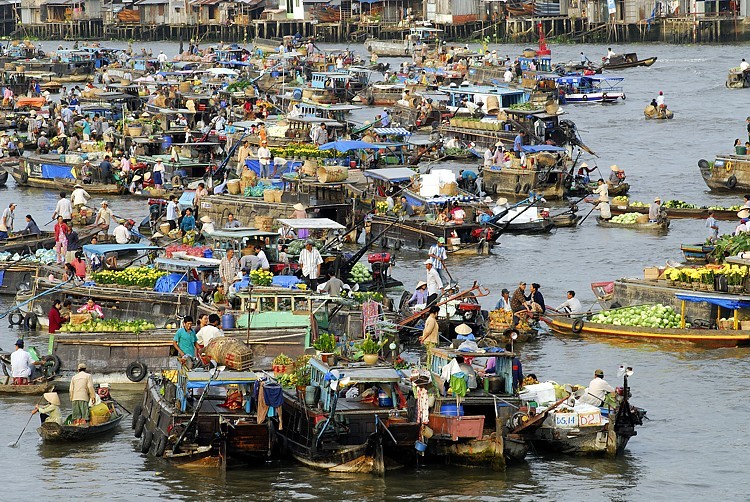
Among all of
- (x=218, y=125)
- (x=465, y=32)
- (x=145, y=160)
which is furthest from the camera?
(x=465, y=32)

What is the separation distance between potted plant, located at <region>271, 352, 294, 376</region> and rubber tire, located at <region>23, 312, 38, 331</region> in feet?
32.2

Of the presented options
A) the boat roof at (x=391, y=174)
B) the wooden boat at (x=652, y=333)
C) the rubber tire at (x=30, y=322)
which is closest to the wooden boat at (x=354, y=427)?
the wooden boat at (x=652, y=333)

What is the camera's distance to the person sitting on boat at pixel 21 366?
2578 centimetres

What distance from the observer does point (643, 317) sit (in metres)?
30.2

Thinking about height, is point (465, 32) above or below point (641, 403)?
above

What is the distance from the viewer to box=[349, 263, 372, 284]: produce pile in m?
32.2

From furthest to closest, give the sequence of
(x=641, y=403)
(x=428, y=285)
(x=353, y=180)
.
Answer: (x=353, y=180) → (x=428, y=285) → (x=641, y=403)

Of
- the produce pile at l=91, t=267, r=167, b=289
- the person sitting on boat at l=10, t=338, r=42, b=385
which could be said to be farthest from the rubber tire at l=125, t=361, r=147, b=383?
the produce pile at l=91, t=267, r=167, b=289

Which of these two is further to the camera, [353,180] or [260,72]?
[260,72]

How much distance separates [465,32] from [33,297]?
3746 inches

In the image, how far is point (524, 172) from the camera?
47.6 meters

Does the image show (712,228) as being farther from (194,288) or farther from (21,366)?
(21,366)

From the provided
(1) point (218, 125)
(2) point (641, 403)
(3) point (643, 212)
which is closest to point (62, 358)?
(2) point (641, 403)

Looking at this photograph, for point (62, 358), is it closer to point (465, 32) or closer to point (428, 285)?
point (428, 285)
